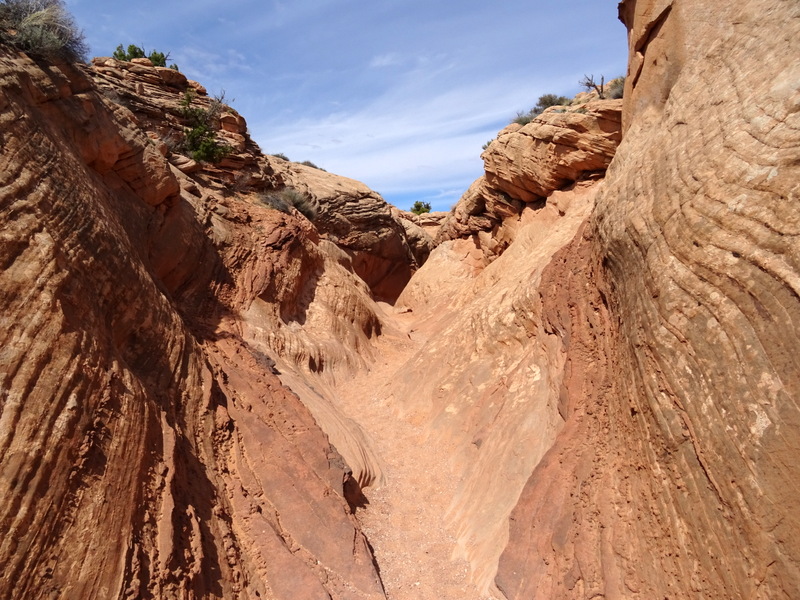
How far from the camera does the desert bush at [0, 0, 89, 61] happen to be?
705 cm

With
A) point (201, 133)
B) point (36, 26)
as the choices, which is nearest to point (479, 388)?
point (36, 26)

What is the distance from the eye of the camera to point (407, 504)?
329 inches

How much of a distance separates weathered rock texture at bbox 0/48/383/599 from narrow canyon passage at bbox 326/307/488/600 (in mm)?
694

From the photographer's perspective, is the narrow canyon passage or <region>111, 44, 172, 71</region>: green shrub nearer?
the narrow canyon passage

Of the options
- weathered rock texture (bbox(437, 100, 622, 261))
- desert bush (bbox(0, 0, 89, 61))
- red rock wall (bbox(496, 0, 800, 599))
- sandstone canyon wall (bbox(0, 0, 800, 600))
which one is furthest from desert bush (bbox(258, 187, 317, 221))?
red rock wall (bbox(496, 0, 800, 599))

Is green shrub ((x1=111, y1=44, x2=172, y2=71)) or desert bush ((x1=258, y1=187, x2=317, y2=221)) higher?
green shrub ((x1=111, y1=44, x2=172, y2=71))

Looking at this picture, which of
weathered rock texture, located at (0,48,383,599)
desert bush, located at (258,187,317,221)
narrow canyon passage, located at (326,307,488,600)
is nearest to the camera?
weathered rock texture, located at (0,48,383,599)

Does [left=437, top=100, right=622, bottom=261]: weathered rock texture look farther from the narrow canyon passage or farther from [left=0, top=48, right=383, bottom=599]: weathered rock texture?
[left=0, top=48, right=383, bottom=599]: weathered rock texture

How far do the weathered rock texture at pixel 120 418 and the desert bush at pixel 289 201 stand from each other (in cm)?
577

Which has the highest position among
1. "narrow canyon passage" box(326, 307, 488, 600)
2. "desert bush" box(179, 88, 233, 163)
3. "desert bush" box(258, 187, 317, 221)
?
"desert bush" box(179, 88, 233, 163)

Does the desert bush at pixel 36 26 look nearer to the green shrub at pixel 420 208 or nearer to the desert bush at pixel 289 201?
the desert bush at pixel 289 201

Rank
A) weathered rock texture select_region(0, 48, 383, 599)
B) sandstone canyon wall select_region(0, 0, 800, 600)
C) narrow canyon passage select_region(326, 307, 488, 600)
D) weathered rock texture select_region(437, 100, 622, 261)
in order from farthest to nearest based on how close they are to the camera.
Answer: weathered rock texture select_region(437, 100, 622, 261) → narrow canyon passage select_region(326, 307, 488, 600) → weathered rock texture select_region(0, 48, 383, 599) → sandstone canyon wall select_region(0, 0, 800, 600)

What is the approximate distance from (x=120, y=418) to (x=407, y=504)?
4759 mm

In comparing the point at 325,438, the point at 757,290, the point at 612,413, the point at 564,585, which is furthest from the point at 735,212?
the point at 325,438
